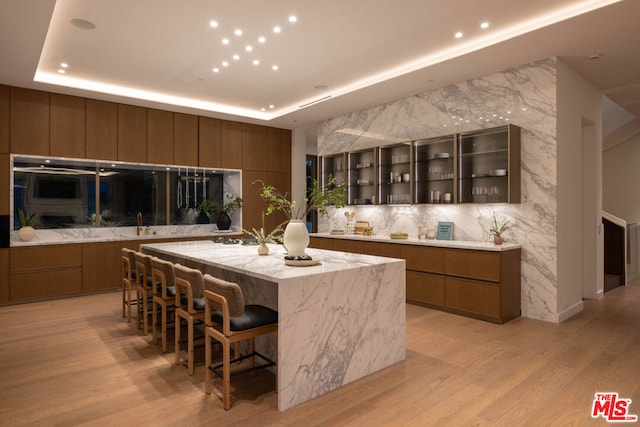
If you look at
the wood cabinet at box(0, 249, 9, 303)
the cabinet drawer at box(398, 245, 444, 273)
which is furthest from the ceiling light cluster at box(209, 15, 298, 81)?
the wood cabinet at box(0, 249, 9, 303)

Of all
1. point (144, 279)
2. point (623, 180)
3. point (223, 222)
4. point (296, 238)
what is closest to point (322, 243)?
point (223, 222)

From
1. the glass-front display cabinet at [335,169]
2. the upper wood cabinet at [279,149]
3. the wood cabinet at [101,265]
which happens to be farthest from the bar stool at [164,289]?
the upper wood cabinet at [279,149]

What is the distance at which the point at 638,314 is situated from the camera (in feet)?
16.9

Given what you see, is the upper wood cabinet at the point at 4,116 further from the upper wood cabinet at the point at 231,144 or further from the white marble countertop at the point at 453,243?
the white marble countertop at the point at 453,243

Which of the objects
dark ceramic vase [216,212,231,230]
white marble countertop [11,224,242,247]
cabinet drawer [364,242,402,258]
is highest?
dark ceramic vase [216,212,231,230]

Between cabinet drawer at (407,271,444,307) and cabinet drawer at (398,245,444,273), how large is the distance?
9cm

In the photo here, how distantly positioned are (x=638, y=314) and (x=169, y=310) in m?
6.01

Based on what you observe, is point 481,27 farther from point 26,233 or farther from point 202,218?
point 26,233

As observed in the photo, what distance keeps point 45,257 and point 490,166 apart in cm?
657

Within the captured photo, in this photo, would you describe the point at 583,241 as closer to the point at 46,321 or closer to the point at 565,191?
the point at 565,191

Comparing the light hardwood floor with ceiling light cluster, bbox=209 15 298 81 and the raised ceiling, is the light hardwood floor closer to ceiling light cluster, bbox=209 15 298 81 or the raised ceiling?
the raised ceiling

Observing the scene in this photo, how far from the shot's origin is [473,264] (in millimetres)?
4930

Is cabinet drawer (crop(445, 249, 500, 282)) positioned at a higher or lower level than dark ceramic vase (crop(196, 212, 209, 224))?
lower

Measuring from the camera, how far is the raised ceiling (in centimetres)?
380
